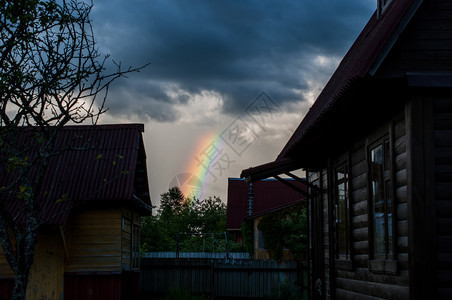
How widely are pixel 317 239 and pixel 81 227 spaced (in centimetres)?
889

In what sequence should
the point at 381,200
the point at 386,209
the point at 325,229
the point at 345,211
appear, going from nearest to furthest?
the point at 386,209, the point at 381,200, the point at 345,211, the point at 325,229

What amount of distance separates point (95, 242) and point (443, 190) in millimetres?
14495

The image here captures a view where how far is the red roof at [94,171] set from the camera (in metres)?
19.4

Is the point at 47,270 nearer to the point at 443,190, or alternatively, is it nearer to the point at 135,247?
the point at 135,247

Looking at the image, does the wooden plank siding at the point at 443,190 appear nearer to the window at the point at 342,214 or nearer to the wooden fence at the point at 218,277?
the window at the point at 342,214

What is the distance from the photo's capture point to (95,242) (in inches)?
770

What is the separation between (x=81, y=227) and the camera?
1962cm

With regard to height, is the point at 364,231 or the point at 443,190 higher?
the point at 443,190

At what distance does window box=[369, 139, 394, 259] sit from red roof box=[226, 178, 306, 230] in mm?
34430

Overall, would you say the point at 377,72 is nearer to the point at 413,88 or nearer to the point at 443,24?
the point at 413,88

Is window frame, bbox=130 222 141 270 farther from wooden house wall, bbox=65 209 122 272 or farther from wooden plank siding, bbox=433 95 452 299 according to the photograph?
wooden plank siding, bbox=433 95 452 299

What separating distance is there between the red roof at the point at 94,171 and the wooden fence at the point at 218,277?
362 cm

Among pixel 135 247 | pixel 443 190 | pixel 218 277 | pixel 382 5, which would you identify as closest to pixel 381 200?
pixel 443 190

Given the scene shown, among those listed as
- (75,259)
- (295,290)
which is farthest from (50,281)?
(295,290)
